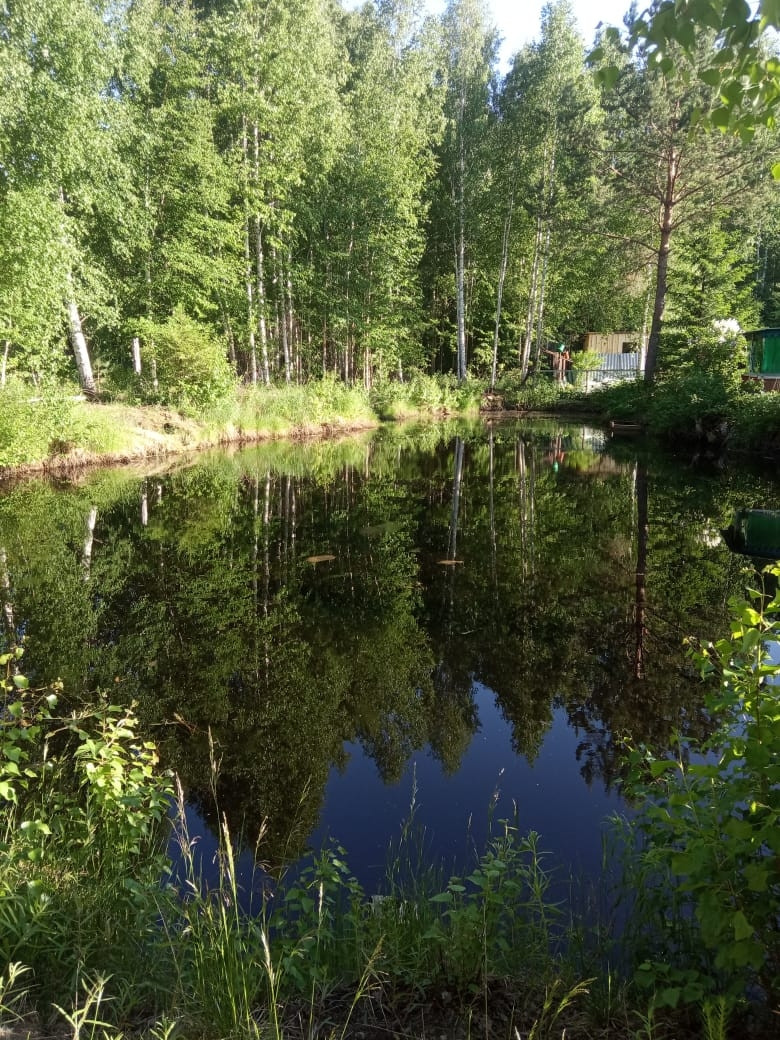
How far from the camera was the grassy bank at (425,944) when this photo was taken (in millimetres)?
1942

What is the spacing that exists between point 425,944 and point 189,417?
19856 mm

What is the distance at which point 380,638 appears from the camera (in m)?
6.48

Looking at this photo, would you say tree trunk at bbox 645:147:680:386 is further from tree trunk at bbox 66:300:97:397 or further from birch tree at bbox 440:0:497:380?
tree trunk at bbox 66:300:97:397

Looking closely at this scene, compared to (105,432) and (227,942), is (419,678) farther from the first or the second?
(105,432)

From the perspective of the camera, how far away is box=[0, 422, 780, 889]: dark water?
159 inches

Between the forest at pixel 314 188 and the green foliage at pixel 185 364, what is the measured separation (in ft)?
0.28

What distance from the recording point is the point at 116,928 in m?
2.43

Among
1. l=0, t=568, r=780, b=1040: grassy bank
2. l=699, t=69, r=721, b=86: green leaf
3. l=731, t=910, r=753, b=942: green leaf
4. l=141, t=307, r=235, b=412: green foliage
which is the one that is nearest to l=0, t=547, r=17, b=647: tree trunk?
l=0, t=568, r=780, b=1040: grassy bank

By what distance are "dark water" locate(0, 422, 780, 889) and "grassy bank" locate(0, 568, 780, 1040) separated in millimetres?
786

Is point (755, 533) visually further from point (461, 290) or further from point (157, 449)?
point (461, 290)

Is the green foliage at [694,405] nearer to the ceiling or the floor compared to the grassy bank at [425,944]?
nearer to the ceiling

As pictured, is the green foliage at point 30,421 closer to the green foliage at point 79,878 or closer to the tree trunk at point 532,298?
the green foliage at point 79,878

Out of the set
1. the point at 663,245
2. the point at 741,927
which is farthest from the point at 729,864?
the point at 663,245

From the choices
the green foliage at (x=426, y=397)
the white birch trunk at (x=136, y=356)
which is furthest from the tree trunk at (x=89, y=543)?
the green foliage at (x=426, y=397)
